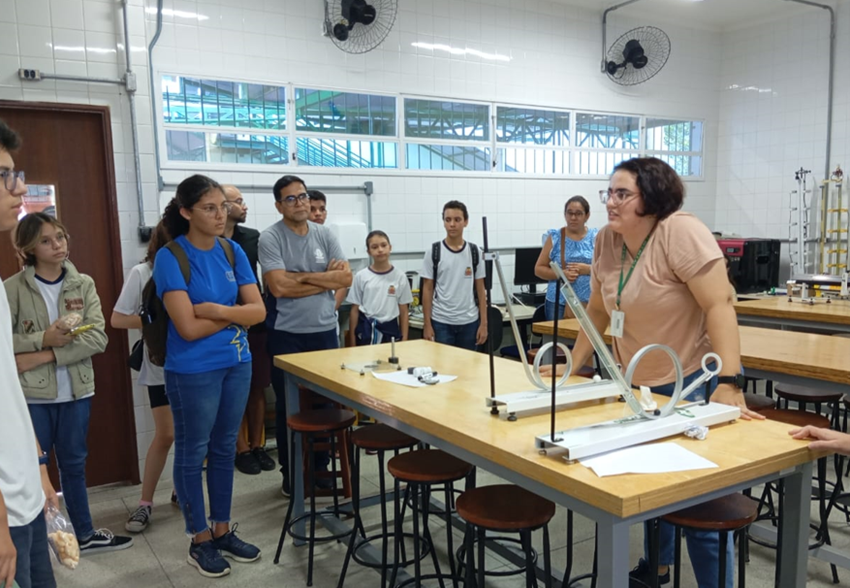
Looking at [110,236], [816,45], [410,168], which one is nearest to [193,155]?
[110,236]

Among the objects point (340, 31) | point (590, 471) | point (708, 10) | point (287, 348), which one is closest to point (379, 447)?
point (287, 348)

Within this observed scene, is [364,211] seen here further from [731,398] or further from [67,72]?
[731,398]

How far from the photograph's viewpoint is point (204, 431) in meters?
2.59

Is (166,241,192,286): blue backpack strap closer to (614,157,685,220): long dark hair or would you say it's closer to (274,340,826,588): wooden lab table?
(274,340,826,588): wooden lab table

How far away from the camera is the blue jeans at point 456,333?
4.52 meters

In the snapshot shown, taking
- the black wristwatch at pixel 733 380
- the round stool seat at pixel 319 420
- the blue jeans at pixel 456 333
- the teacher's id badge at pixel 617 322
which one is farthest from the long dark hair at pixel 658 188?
the blue jeans at pixel 456 333

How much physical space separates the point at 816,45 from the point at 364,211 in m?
5.28

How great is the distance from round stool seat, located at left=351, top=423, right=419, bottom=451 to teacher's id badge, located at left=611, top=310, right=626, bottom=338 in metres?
0.98

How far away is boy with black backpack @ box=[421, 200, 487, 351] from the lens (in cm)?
446

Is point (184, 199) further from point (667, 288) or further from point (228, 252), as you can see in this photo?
point (667, 288)

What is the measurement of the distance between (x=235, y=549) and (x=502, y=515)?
59.5 inches

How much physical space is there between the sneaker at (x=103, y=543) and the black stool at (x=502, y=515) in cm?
183

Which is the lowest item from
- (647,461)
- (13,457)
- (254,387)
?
(254,387)

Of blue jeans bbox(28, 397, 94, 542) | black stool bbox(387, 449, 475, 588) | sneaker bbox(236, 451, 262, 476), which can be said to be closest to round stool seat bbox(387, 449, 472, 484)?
black stool bbox(387, 449, 475, 588)
